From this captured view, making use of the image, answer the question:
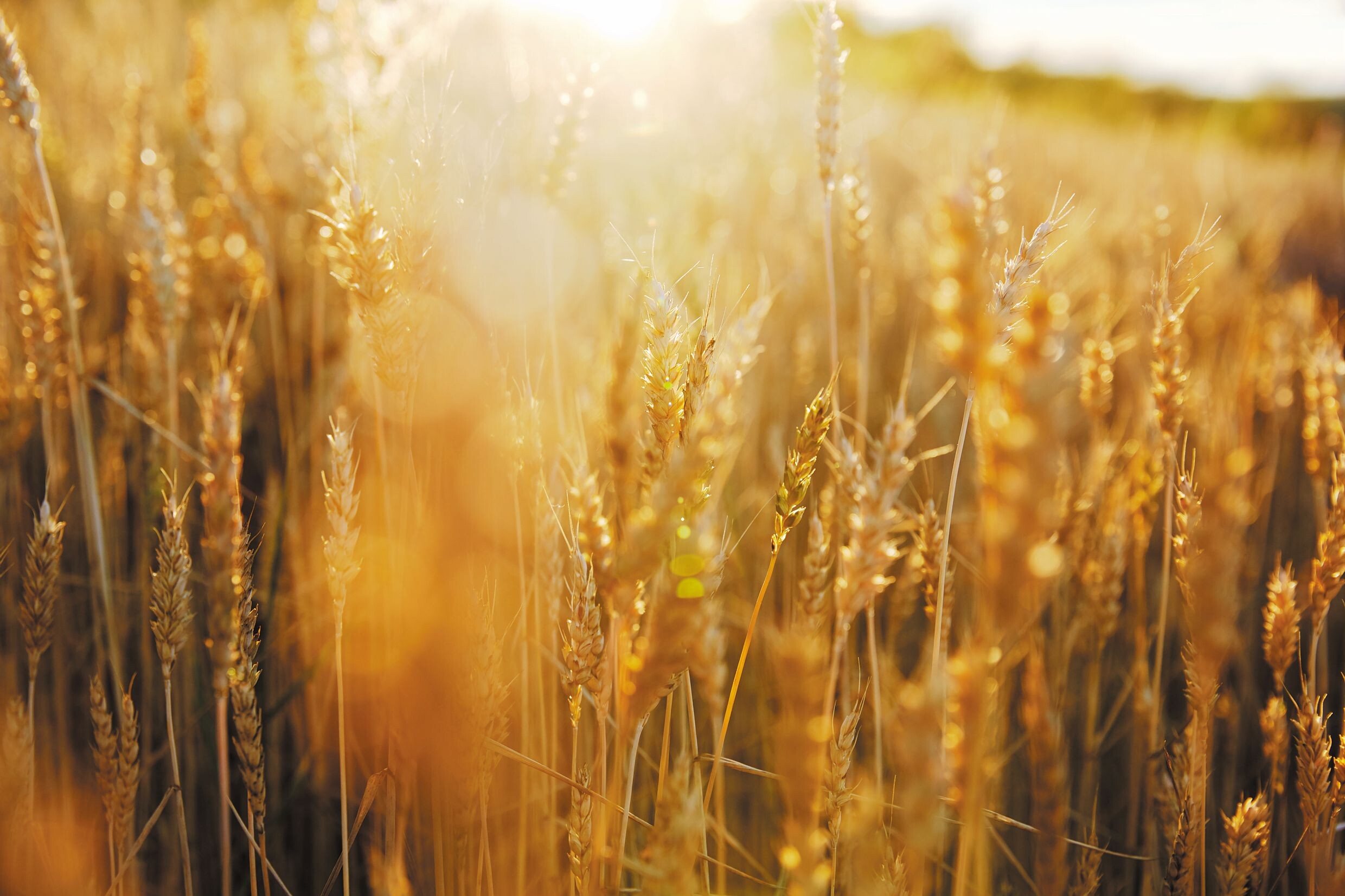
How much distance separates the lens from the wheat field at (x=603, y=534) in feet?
2.17

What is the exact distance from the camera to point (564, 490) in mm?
1375

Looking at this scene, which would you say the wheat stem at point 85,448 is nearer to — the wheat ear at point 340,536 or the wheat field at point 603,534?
the wheat field at point 603,534

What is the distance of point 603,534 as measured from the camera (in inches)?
28.8

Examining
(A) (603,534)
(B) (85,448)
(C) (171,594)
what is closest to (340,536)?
(C) (171,594)

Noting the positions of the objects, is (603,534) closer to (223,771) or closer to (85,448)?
(223,771)

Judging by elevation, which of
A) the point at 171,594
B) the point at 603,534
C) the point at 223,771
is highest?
the point at 603,534

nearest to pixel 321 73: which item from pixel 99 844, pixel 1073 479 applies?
pixel 99 844

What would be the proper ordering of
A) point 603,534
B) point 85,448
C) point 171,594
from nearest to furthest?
point 603,534 < point 171,594 < point 85,448

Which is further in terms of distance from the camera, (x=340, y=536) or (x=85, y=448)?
(x=85, y=448)

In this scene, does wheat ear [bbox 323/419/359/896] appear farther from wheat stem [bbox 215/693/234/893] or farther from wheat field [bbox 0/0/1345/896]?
wheat stem [bbox 215/693/234/893]

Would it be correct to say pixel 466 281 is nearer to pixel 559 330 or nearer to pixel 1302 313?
pixel 559 330

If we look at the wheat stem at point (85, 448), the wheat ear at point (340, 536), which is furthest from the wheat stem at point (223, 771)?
the wheat stem at point (85, 448)

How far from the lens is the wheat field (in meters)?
0.66

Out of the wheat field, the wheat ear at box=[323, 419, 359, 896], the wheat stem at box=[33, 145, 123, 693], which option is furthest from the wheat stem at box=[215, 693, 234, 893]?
the wheat stem at box=[33, 145, 123, 693]
